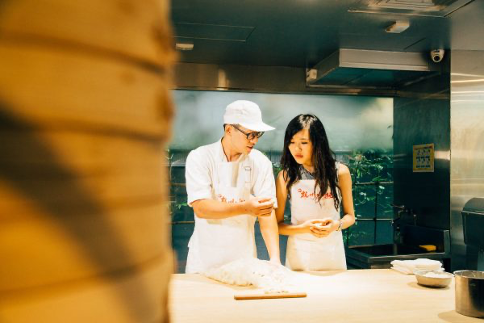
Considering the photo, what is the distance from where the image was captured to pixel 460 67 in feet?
12.9

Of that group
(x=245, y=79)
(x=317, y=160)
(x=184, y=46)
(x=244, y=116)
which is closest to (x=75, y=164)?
(x=244, y=116)

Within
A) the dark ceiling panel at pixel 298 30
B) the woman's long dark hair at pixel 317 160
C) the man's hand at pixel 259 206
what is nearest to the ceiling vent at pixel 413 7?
the dark ceiling panel at pixel 298 30

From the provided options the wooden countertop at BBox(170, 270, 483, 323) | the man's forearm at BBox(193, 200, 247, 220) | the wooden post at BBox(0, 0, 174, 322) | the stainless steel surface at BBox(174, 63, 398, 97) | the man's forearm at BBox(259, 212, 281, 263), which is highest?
the stainless steel surface at BBox(174, 63, 398, 97)

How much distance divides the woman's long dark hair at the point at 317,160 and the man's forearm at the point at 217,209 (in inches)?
28.9

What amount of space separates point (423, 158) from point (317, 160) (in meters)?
1.87

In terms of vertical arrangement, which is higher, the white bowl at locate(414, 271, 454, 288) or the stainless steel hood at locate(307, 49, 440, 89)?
the stainless steel hood at locate(307, 49, 440, 89)

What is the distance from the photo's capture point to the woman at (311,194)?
2.92 meters

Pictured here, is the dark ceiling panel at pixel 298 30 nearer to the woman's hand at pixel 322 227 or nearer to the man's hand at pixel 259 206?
the man's hand at pixel 259 206

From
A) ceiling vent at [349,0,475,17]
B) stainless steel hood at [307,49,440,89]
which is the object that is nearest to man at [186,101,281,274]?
ceiling vent at [349,0,475,17]

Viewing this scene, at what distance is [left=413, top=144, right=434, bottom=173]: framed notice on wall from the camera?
4188mm

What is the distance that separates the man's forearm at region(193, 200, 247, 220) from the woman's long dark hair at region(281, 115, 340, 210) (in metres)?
0.73

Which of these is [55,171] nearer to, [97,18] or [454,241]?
[97,18]

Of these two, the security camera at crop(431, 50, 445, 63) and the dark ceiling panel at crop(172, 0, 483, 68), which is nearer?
the dark ceiling panel at crop(172, 0, 483, 68)

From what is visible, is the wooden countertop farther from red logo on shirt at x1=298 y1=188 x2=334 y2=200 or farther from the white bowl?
red logo on shirt at x1=298 y1=188 x2=334 y2=200
